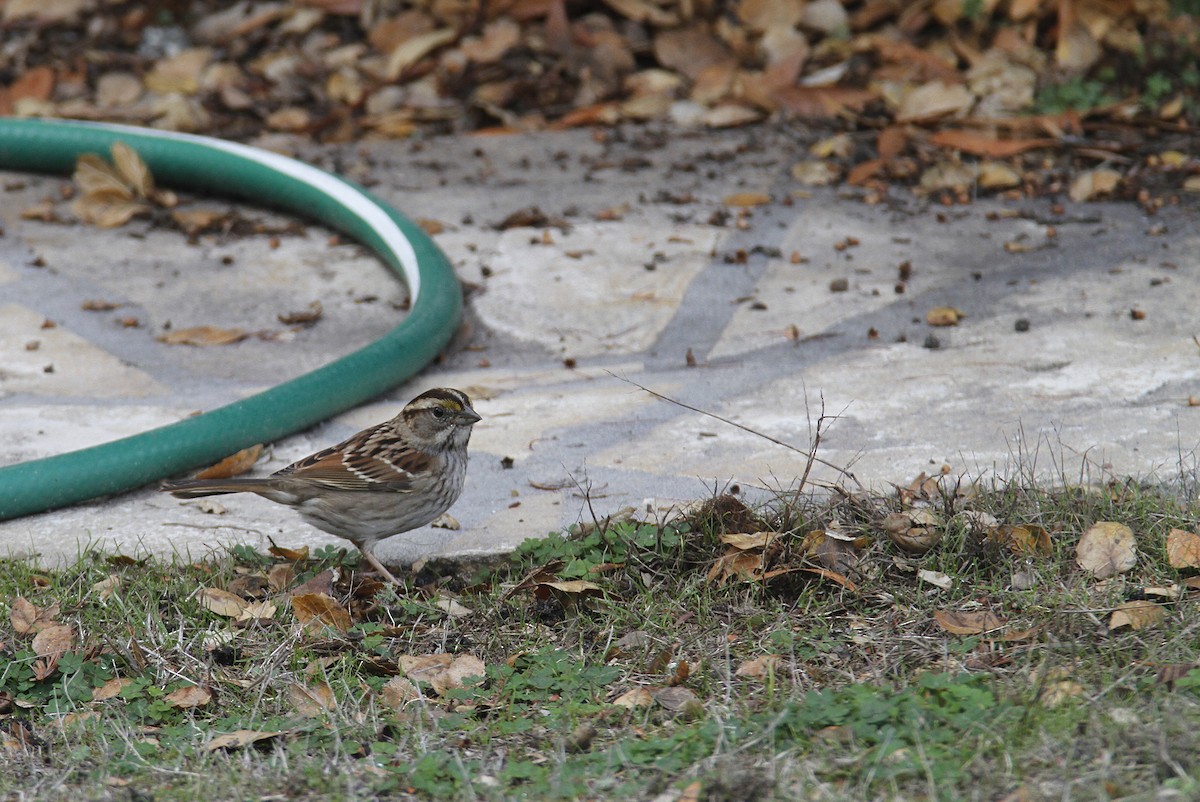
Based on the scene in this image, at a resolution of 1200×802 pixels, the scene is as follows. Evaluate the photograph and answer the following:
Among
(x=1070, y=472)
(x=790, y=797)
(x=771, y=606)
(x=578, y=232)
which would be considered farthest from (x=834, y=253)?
(x=790, y=797)

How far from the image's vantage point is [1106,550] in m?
3.88

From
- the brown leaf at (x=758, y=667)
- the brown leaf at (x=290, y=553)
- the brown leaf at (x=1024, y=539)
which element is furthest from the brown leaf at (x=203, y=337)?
Result: the brown leaf at (x=1024, y=539)

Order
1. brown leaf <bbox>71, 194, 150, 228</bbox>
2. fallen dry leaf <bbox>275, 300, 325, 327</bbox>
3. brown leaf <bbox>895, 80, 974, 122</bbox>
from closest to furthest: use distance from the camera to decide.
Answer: fallen dry leaf <bbox>275, 300, 325, 327</bbox> → brown leaf <bbox>71, 194, 150, 228</bbox> → brown leaf <bbox>895, 80, 974, 122</bbox>

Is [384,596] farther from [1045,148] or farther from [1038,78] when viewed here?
[1038,78]

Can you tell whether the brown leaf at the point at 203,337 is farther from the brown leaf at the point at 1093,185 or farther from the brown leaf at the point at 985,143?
the brown leaf at the point at 1093,185

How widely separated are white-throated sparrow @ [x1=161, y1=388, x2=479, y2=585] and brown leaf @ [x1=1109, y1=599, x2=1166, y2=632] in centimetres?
197

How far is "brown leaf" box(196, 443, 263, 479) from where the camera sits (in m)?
4.90

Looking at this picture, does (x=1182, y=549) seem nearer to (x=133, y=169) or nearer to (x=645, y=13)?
(x=133, y=169)

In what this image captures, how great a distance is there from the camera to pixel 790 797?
2924 mm

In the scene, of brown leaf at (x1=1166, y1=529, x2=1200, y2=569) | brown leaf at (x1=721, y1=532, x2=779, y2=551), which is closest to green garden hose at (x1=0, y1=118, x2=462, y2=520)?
brown leaf at (x1=721, y1=532, x2=779, y2=551)

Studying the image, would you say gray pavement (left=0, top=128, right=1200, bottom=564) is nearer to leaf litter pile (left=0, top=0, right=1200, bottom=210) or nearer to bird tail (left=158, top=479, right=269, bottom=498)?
bird tail (left=158, top=479, right=269, bottom=498)

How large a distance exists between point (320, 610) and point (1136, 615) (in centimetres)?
222

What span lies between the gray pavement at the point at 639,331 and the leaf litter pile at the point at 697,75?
353 millimetres

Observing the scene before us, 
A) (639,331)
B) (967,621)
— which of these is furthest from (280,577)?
(639,331)
